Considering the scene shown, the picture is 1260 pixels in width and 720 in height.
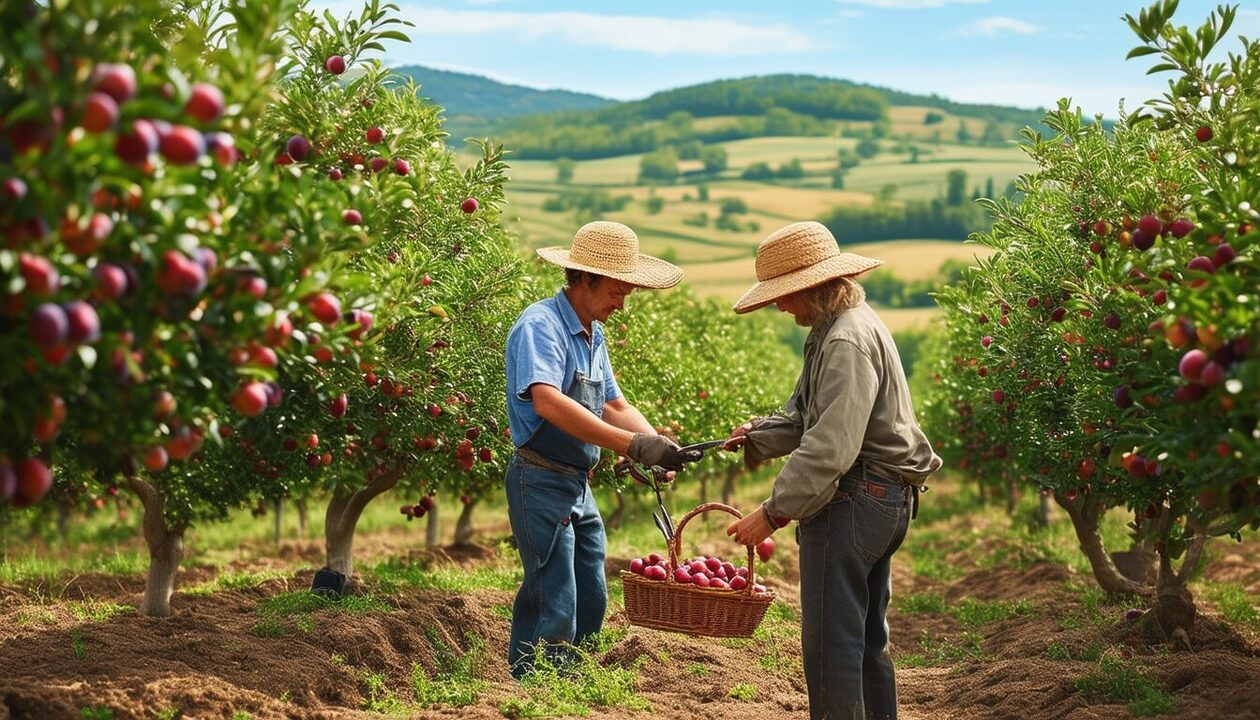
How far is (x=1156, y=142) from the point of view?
8469 millimetres

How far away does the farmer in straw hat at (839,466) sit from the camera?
215 inches

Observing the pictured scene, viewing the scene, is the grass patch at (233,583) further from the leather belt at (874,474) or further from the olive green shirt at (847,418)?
the leather belt at (874,474)

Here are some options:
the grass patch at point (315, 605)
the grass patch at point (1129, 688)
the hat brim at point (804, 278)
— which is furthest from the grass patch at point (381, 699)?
the grass patch at point (1129, 688)

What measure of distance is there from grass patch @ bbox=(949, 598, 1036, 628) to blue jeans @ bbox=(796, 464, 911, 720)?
6029 mm

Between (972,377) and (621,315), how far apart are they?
146 inches

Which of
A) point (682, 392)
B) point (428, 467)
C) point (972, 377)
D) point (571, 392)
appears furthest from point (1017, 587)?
point (571, 392)

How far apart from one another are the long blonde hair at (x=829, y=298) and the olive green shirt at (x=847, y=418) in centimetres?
4

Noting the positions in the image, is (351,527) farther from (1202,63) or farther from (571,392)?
(1202,63)

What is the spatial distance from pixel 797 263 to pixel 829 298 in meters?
0.24

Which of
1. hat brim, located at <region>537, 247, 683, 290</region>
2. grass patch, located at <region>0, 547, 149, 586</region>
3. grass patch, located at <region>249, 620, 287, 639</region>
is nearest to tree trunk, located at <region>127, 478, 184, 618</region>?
grass patch, located at <region>249, 620, 287, 639</region>

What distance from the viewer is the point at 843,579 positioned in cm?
561

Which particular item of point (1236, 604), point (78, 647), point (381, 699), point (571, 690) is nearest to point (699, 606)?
point (571, 690)

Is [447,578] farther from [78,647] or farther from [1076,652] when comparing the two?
[1076,652]

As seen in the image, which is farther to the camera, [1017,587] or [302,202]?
[1017,587]
